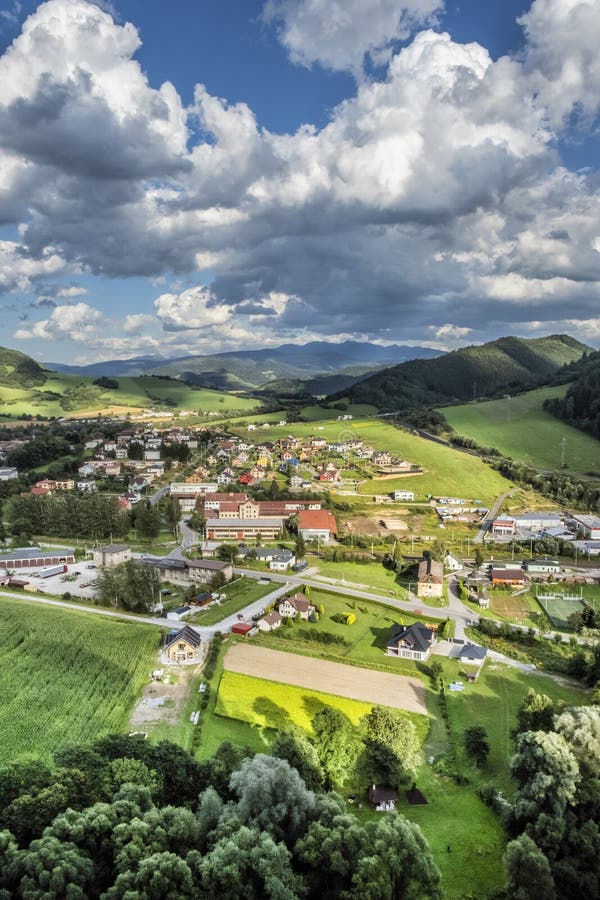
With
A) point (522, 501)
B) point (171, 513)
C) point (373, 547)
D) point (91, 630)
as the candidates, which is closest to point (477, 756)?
point (91, 630)

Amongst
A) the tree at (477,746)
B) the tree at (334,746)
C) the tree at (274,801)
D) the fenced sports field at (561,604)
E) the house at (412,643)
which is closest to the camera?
the tree at (274,801)

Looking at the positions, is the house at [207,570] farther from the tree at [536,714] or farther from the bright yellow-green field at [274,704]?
the tree at [536,714]

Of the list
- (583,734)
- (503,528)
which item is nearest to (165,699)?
(583,734)

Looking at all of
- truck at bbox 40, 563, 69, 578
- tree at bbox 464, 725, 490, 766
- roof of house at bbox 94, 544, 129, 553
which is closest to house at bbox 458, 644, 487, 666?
tree at bbox 464, 725, 490, 766

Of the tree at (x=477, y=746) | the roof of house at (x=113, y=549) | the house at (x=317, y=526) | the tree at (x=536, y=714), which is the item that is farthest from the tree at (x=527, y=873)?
the roof of house at (x=113, y=549)

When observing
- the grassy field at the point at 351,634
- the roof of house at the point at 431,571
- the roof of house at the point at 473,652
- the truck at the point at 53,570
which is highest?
the roof of house at the point at 431,571

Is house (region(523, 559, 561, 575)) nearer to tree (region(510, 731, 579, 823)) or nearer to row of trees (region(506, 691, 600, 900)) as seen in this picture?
row of trees (region(506, 691, 600, 900))
